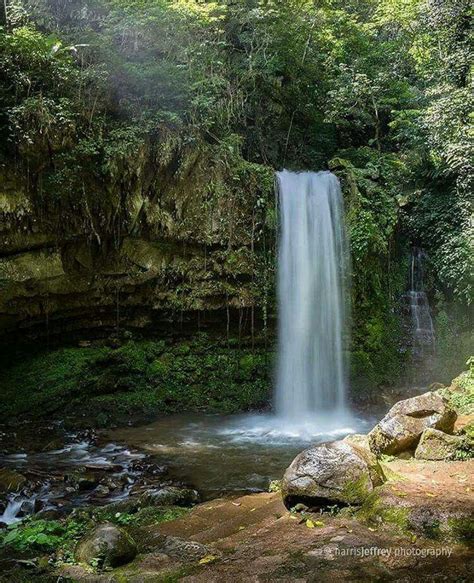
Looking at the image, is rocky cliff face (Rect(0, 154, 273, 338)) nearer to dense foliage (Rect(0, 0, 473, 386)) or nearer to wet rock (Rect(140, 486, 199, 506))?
dense foliage (Rect(0, 0, 473, 386))

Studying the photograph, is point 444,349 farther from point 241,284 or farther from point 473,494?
point 473,494

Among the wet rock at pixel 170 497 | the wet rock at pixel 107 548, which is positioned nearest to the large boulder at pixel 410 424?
the wet rock at pixel 170 497

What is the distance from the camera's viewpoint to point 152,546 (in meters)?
4.56

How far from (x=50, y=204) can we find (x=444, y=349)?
35.9 ft

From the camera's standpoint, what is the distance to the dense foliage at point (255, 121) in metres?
10.9

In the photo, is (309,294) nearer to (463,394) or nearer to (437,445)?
(463,394)

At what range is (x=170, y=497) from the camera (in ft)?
20.5

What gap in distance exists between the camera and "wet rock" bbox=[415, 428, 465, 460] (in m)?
6.03

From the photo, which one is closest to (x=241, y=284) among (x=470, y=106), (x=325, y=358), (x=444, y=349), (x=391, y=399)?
(x=325, y=358)

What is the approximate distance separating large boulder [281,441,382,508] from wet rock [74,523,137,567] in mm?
1743

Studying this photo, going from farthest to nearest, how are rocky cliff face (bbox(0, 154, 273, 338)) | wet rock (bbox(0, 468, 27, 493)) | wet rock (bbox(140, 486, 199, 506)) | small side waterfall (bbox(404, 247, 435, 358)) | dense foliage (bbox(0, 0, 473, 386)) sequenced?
small side waterfall (bbox(404, 247, 435, 358)), dense foliage (bbox(0, 0, 473, 386)), rocky cliff face (bbox(0, 154, 273, 338)), wet rock (bbox(0, 468, 27, 493)), wet rock (bbox(140, 486, 199, 506))

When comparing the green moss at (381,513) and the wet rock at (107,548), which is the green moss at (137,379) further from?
the green moss at (381,513)

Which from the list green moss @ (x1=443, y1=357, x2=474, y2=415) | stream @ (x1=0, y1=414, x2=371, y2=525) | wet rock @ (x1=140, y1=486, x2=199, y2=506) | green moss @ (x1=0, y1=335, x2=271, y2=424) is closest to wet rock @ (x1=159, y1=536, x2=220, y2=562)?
wet rock @ (x1=140, y1=486, x2=199, y2=506)

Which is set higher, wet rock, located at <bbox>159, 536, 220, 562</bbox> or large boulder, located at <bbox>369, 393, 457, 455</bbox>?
large boulder, located at <bbox>369, 393, 457, 455</bbox>
